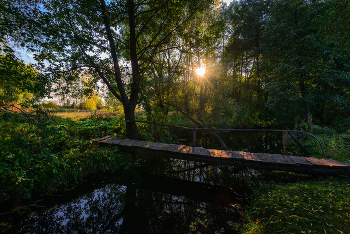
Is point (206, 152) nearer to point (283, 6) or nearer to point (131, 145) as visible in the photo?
point (131, 145)

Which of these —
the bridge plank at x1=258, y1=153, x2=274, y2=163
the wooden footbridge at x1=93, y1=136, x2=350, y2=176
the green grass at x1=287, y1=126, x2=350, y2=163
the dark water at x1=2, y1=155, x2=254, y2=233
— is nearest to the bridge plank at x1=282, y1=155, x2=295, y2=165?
the wooden footbridge at x1=93, y1=136, x2=350, y2=176

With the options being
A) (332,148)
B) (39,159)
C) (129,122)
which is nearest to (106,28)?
(129,122)

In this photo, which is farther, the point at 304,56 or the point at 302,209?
the point at 304,56

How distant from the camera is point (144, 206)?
13.7 feet

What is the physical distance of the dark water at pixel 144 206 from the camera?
3.36 metres

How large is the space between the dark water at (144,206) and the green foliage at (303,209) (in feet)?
1.70

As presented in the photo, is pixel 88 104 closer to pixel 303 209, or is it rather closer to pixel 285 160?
pixel 285 160

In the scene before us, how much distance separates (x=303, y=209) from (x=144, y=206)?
389 cm

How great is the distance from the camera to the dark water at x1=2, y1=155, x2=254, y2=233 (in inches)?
132

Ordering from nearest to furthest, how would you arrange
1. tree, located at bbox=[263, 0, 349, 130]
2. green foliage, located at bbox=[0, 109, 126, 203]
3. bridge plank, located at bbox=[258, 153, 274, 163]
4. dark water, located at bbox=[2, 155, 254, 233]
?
dark water, located at bbox=[2, 155, 254, 233]
green foliage, located at bbox=[0, 109, 126, 203]
bridge plank, located at bbox=[258, 153, 274, 163]
tree, located at bbox=[263, 0, 349, 130]

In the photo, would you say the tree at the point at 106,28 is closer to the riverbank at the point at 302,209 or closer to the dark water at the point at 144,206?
the dark water at the point at 144,206

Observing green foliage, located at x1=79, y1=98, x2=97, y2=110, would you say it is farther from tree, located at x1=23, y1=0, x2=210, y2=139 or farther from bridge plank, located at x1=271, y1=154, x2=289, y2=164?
bridge plank, located at x1=271, y1=154, x2=289, y2=164

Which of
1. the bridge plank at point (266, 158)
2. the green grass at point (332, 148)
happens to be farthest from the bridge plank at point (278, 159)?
the green grass at point (332, 148)

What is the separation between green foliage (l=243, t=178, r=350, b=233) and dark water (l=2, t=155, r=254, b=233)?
518mm
